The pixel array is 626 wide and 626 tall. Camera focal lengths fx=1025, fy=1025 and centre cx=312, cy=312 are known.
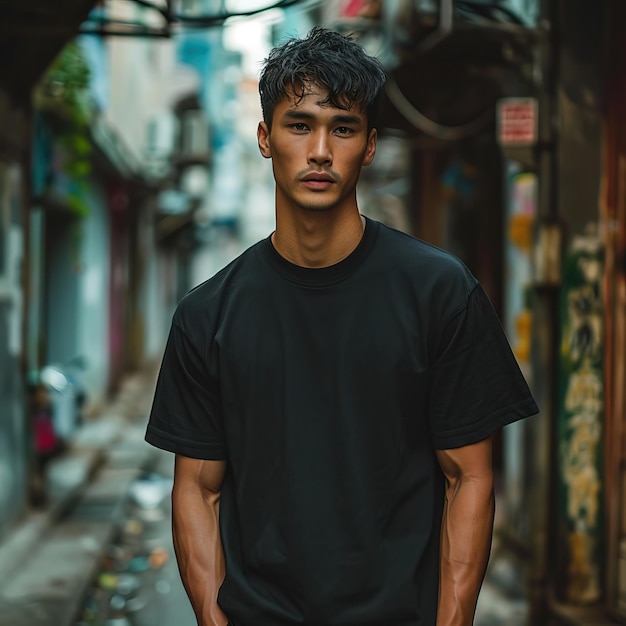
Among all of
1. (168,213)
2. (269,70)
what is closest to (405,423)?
(269,70)

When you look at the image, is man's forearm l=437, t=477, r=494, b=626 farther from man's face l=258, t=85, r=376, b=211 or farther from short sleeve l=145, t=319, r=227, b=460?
man's face l=258, t=85, r=376, b=211

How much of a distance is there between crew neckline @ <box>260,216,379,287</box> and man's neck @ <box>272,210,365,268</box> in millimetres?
16

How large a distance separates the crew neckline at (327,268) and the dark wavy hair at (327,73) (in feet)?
0.84

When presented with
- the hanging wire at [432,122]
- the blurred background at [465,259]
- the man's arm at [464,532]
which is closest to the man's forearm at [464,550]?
the man's arm at [464,532]

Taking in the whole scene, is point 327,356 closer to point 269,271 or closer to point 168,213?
point 269,271

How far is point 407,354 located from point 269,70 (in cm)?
69

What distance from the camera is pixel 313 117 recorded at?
218 centimetres

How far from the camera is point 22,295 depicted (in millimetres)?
8008

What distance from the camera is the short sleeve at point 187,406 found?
7.64 feet

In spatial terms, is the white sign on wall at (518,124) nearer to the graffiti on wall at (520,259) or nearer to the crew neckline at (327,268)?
the graffiti on wall at (520,259)

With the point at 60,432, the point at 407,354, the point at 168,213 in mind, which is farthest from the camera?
the point at 168,213

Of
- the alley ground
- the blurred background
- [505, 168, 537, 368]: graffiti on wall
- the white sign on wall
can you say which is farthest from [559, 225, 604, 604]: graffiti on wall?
[505, 168, 537, 368]: graffiti on wall

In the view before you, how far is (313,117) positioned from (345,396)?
1.96 ft

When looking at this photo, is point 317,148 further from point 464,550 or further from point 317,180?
point 464,550
